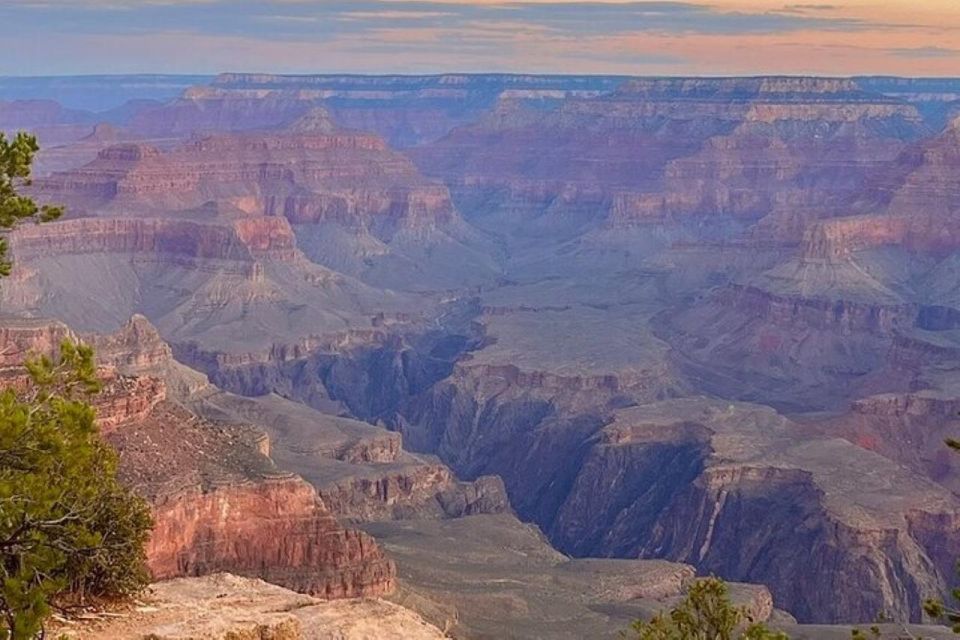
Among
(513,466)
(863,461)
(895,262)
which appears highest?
(895,262)

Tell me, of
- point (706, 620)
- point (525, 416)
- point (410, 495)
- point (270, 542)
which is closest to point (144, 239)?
point (525, 416)

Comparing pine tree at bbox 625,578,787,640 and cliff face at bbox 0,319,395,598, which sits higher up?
pine tree at bbox 625,578,787,640

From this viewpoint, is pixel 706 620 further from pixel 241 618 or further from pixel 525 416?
pixel 525 416

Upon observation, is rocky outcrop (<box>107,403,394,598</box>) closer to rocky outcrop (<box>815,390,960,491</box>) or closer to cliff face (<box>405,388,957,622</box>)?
cliff face (<box>405,388,957,622</box>)

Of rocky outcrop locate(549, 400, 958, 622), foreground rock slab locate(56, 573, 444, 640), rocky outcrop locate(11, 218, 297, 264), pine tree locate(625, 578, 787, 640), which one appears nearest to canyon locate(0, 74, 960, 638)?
rocky outcrop locate(549, 400, 958, 622)

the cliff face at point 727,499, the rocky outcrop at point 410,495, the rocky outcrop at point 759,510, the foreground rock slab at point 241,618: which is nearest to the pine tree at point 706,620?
the foreground rock slab at point 241,618

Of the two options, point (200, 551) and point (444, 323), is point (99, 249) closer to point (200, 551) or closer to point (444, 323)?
point (444, 323)

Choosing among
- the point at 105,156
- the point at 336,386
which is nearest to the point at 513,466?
the point at 336,386

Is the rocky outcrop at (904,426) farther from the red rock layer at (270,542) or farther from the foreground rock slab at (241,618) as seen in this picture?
the foreground rock slab at (241,618)
